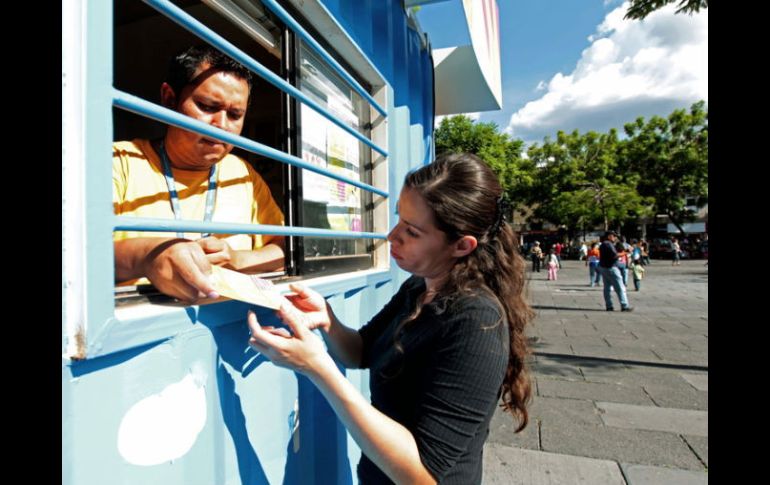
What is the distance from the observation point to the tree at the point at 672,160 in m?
31.9

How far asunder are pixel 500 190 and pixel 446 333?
537 mm

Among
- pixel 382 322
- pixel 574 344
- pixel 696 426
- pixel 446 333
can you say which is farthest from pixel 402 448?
pixel 574 344

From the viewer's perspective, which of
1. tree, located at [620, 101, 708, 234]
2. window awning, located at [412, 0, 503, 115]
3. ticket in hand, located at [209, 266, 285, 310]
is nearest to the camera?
ticket in hand, located at [209, 266, 285, 310]

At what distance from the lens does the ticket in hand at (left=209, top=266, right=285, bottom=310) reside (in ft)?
3.49

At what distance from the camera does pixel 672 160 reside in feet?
107

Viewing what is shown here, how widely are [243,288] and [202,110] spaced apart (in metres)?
0.70

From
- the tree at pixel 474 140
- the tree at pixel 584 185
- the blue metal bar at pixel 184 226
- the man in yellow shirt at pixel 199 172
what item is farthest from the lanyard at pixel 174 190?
the tree at pixel 584 185

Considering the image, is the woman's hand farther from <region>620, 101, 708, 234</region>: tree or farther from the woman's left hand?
<region>620, 101, 708, 234</region>: tree

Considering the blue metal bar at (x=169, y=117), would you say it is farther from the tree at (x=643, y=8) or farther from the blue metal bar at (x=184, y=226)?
the tree at (x=643, y=8)

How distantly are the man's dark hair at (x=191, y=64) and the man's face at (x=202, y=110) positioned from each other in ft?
0.05

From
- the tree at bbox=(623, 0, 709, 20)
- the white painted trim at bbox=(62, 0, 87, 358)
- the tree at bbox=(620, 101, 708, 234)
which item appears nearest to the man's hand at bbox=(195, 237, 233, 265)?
the white painted trim at bbox=(62, 0, 87, 358)

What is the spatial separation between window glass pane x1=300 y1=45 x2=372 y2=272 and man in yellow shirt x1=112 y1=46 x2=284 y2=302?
298 millimetres

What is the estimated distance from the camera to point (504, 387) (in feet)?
4.90

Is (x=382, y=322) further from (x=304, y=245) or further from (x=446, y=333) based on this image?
(x=446, y=333)
